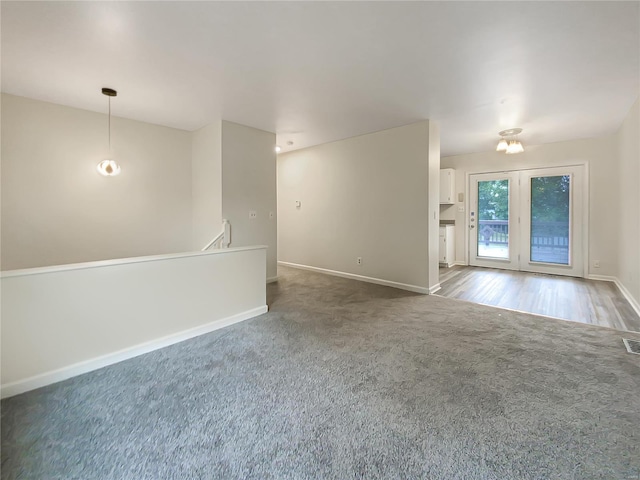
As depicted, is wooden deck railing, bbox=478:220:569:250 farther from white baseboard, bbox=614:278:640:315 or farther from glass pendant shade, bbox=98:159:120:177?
glass pendant shade, bbox=98:159:120:177

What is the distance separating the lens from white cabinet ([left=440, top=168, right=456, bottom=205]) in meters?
6.57

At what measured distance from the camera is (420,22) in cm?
207

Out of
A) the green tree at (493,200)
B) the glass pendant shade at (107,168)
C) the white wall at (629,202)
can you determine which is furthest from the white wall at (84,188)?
the white wall at (629,202)

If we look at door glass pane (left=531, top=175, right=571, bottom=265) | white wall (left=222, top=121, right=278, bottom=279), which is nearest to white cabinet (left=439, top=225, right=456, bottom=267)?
door glass pane (left=531, top=175, right=571, bottom=265)

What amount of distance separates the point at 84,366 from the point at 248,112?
11.1ft

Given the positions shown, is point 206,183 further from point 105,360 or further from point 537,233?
point 537,233

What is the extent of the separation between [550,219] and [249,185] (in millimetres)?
5865

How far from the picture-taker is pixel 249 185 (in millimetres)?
4703

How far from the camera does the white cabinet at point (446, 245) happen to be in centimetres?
649

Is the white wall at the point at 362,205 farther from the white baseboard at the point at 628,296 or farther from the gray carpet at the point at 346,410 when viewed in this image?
the white baseboard at the point at 628,296

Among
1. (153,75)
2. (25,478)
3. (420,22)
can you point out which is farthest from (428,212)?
(25,478)

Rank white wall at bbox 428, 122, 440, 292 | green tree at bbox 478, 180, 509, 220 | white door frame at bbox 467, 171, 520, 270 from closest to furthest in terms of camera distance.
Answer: white wall at bbox 428, 122, 440, 292, white door frame at bbox 467, 171, 520, 270, green tree at bbox 478, 180, 509, 220

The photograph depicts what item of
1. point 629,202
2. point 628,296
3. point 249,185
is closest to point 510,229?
point 629,202

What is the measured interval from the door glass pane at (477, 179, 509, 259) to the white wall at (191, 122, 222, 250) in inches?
223
